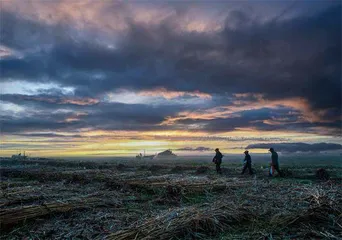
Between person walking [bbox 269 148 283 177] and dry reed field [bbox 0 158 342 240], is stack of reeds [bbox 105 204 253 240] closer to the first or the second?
dry reed field [bbox 0 158 342 240]

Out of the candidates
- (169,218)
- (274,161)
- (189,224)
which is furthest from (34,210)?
(274,161)

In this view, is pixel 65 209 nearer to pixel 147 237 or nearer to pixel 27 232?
pixel 27 232

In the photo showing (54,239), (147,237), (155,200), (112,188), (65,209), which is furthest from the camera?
(112,188)

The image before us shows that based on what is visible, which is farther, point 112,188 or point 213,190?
point 112,188

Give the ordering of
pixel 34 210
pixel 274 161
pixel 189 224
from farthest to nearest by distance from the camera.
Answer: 1. pixel 274 161
2. pixel 34 210
3. pixel 189 224

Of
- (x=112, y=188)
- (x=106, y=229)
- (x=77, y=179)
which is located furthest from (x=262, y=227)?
(x=77, y=179)

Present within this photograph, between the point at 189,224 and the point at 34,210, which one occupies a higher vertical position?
the point at 34,210

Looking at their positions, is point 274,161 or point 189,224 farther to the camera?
point 274,161

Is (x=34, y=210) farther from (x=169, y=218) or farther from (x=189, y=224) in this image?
(x=189, y=224)

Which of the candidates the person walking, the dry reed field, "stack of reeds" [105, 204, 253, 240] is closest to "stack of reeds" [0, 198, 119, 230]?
the dry reed field

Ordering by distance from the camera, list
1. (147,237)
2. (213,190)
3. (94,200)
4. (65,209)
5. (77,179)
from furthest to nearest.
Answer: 1. (77,179)
2. (213,190)
3. (94,200)
4. (65,209)
5. (147,237)

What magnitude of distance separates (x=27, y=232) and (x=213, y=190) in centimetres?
850

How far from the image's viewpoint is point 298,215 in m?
7.83

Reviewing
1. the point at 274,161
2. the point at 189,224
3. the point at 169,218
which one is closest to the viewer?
the point at 189,224
